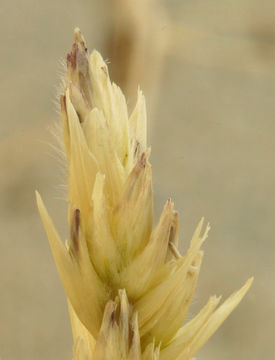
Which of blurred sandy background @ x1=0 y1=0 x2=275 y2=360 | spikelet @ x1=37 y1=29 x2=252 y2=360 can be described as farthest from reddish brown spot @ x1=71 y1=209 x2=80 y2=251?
blurred sandy background @ x1=0 y1=0 x2=275 y2=360

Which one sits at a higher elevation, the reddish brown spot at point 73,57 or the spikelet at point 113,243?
the reddish brown spot at point 73,57

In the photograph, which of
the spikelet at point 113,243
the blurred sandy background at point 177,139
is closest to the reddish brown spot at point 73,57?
the spikelet at point 113,243

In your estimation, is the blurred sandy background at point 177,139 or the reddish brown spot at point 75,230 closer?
the reddish brown spot at point 75,230

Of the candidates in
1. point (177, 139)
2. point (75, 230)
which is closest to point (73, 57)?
point (75, 230)

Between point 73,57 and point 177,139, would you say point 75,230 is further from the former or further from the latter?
point 177,139

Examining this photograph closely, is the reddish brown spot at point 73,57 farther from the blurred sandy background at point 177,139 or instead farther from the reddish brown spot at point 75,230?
the blurred sandy background at point 177,139

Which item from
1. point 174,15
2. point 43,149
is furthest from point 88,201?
point 174,15
